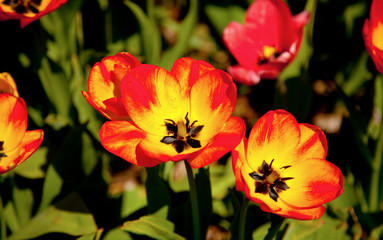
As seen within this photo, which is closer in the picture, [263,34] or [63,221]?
[63,221]

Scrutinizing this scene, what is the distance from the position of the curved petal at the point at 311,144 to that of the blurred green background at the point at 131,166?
0.85 ft

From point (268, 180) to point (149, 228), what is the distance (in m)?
0.40

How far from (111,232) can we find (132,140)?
1.99 ft

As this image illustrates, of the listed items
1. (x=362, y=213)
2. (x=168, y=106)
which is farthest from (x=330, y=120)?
(x=168, y=106)

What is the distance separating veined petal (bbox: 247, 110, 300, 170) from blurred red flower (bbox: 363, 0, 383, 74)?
1.21 feet

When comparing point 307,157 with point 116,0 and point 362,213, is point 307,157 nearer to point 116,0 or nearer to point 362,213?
point 362,213

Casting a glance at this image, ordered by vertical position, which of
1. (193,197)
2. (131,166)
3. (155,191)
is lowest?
(131,166)

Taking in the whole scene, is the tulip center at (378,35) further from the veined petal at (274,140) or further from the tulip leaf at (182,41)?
the tulip leaf at (182,41)

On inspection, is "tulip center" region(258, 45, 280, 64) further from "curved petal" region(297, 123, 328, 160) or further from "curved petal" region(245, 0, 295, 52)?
"curved petal" region(297, 123, 328, 160)

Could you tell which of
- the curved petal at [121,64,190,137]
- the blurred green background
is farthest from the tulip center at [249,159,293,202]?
the curved petal at [121,64,190,137]

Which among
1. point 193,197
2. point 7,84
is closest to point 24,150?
point 7,84

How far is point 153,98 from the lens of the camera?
1.13m

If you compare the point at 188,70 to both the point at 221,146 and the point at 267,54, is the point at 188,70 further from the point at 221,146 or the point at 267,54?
the point at 267,54

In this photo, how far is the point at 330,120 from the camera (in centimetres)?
253
